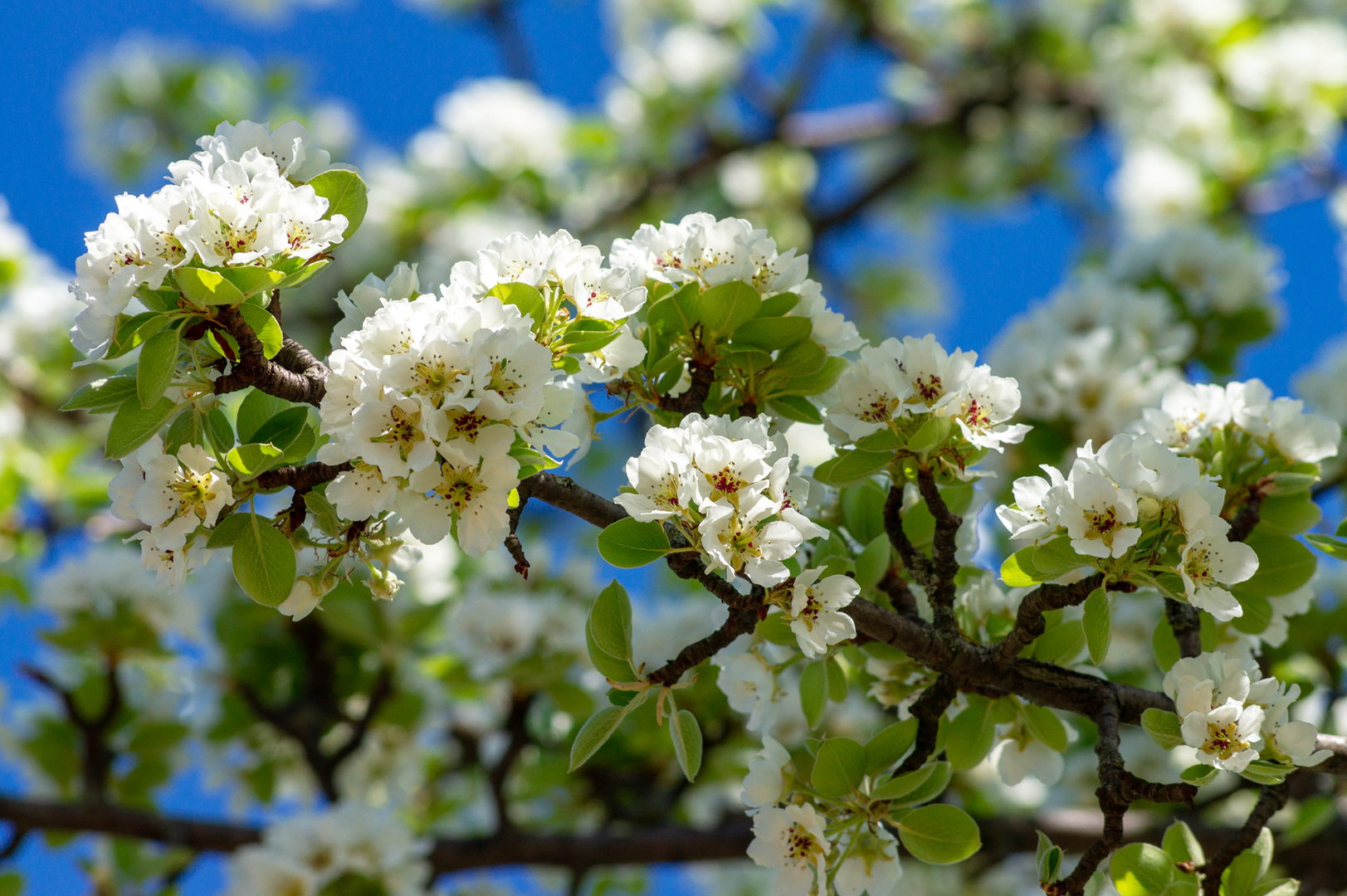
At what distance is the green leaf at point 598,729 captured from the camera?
1179 millimetres

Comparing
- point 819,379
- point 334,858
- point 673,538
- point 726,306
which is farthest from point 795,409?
point 334,858

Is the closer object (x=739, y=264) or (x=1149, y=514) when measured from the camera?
(x=1149, y=514)

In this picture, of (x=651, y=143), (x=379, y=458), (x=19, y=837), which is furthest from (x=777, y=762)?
(x=651, y=143)

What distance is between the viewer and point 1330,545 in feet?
4.33

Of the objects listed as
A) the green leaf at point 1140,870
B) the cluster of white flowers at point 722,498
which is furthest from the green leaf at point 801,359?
the green leaf at point 1140,870

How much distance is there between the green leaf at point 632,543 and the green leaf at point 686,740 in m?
0.18

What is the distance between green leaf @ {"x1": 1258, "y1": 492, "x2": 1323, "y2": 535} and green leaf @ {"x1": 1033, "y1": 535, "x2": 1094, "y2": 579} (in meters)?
0.51

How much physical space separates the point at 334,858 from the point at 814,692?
1.26 meters

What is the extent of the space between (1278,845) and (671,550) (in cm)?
162

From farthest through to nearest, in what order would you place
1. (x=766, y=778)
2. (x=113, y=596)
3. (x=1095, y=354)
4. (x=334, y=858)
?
(x=113, y=596)
(x=1095, y=354)
(x=334, y=858)
(x=766, y=778)

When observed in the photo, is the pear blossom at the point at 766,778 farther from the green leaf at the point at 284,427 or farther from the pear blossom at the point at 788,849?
the green leaf at the point at 284,427

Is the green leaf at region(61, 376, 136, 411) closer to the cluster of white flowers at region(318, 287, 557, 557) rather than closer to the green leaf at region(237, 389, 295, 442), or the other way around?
the green leaf at region(237, 389, 295, 442)

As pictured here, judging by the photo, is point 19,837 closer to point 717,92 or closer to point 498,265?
point 498,265

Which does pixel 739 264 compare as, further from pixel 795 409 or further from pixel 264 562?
pixel 264 562
